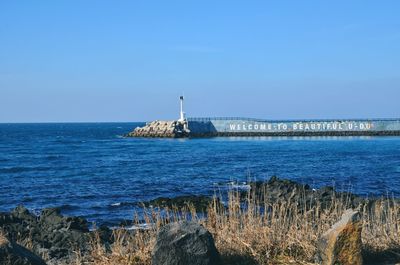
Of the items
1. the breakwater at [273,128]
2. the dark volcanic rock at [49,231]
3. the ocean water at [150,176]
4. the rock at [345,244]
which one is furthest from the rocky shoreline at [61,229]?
the breakwater at [273,128]

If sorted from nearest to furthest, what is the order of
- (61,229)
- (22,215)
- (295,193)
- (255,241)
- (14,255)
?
(14,255) < (255,241) < (61,229) < (22,215) < (295,193)

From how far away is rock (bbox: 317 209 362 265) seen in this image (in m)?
7.91

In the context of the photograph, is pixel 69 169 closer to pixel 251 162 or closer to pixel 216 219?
pixel 251 162

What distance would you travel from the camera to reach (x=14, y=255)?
24.7 ft

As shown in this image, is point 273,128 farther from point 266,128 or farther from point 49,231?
point 49,231

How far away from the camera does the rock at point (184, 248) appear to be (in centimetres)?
780

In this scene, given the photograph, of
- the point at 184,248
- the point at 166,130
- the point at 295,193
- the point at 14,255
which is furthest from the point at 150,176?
the point at 166,130

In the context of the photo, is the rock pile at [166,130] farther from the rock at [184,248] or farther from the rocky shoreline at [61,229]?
the rock at [184,248]

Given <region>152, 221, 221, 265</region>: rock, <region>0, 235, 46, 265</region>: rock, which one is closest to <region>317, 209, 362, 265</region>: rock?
<region>152, 221, 221, 265</region>: rock

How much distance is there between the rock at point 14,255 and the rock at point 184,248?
165 centimetres

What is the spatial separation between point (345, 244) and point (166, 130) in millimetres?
94468

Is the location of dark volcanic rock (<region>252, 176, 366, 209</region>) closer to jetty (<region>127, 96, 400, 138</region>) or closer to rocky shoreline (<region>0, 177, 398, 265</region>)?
rocky shoreline (<region>0, 177, 398, 265</region>)

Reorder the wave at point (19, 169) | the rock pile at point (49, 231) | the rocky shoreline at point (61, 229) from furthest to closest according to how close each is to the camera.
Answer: the wave at point (19, 169), the rock pile at point (49, 231), the rocky shoreline at point (61, 229)

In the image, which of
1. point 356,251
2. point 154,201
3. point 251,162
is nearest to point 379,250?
point 356,251
